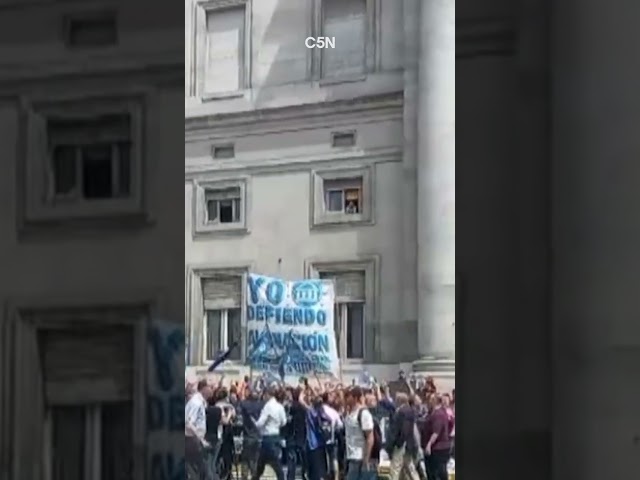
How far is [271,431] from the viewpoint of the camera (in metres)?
1.39

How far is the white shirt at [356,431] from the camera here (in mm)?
1350

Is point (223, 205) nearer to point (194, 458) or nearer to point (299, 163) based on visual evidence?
point (299, 163)

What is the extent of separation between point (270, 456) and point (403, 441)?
0.19 meters

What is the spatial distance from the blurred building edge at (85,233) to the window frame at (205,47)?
0.36 ft

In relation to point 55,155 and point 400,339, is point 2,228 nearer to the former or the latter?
point 55,155

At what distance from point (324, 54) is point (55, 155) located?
38 centimetres

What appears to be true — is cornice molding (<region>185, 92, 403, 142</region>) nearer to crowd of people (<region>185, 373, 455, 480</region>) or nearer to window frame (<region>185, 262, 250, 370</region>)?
window frame (<region>185, 262, 250, 370</region>)

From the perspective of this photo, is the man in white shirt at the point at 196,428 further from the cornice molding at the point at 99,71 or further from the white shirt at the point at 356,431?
the cornice molding at the point at 99,71

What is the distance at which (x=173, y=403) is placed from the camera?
1.17 meters

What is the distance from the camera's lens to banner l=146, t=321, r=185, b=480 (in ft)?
3.76

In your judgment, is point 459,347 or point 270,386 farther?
point 270,386

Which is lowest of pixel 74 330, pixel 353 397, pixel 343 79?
pixel 353 397

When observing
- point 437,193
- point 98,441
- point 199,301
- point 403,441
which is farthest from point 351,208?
point 98,441

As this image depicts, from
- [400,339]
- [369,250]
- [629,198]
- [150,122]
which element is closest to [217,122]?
[150,122]
